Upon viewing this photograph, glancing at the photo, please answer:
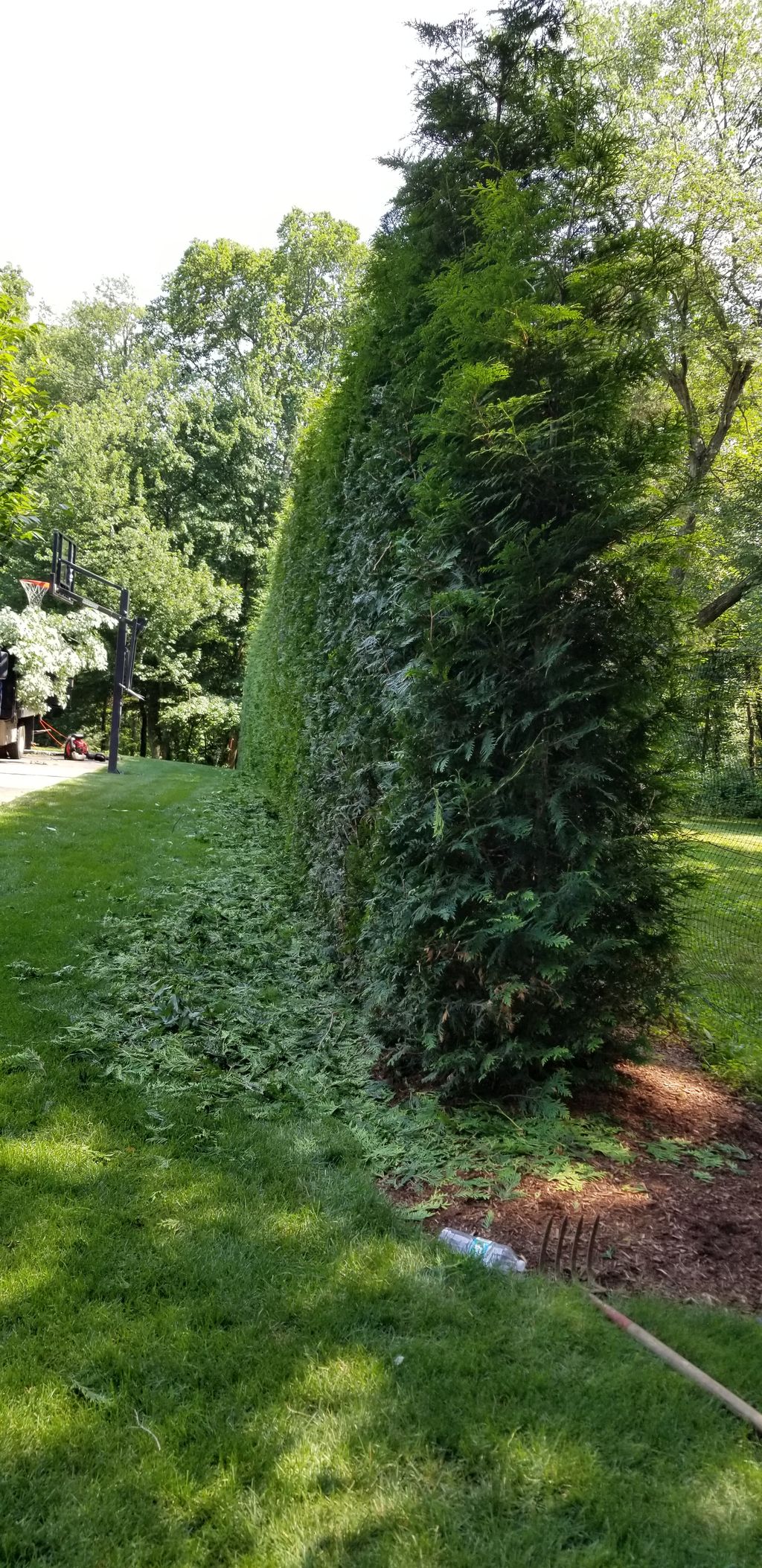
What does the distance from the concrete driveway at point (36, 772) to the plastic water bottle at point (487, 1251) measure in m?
8.48

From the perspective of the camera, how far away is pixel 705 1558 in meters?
1.49

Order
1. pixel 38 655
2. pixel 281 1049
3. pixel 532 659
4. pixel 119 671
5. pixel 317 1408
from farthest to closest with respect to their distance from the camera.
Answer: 1. pixel 38 655
2. pixel 119 671
3. pixel 281 1049
4. pixel 532 659
5. pixel 317 1408

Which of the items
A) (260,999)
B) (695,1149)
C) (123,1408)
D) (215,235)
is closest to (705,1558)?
(123,1408)

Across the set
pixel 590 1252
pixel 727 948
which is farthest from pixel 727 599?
pixel 590 1252

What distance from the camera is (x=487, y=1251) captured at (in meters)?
2.38

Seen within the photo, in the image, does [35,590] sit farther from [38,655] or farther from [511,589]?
[511,589]

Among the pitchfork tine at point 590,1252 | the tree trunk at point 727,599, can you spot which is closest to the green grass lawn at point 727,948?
the pitchfork tine at point 590,1252

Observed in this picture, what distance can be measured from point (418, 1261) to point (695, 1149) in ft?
4.34

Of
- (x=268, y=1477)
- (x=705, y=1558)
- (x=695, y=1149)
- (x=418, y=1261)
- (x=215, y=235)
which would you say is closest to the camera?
(x=705, y=1558)

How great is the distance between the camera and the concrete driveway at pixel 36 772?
11141 mm

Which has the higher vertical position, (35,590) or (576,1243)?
(35,590)

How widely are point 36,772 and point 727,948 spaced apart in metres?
11.7

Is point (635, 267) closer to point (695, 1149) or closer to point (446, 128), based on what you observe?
point (446, 128)

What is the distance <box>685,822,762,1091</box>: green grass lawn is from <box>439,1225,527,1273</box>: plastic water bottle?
5.06 ft
